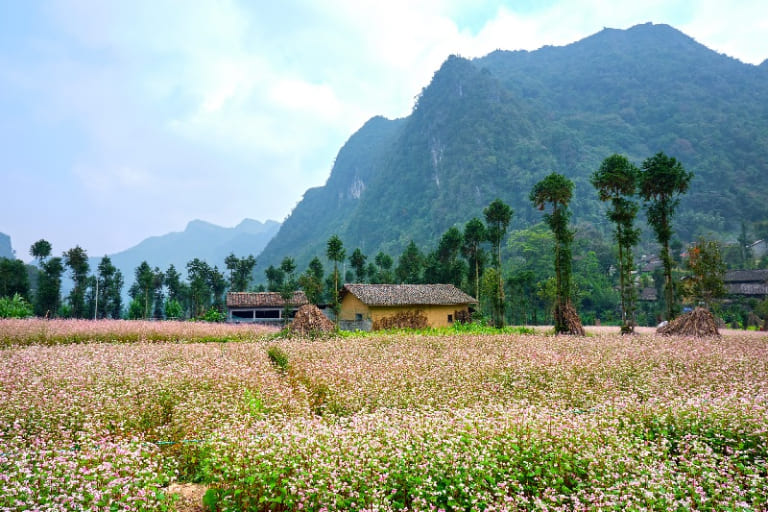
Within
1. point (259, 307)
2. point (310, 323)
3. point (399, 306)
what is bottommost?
point (310, 323)

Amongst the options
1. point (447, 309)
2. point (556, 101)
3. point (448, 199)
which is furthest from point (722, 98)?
point (447, 309)

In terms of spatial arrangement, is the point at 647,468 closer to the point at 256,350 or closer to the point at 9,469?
the point at 9,469

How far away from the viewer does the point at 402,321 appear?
1309 inches

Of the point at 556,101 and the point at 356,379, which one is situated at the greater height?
the point at 556,101

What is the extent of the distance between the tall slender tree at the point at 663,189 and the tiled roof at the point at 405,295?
14.2 meters

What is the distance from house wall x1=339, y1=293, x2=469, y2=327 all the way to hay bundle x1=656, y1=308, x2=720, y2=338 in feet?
52.9

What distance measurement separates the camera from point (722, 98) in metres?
148

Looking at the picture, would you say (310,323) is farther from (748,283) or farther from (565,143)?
(565,143)

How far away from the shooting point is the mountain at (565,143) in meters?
107

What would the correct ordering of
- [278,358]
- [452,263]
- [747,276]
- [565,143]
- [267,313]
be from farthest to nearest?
[565,143], [747,276], [452,263], [267,313], [278,358]

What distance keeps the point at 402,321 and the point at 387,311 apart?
4.45 ft

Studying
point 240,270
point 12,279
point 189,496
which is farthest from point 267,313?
point 189,496

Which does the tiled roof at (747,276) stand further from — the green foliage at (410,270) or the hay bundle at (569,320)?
the hay bundle at (569,320)

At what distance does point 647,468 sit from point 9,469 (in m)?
6.64
